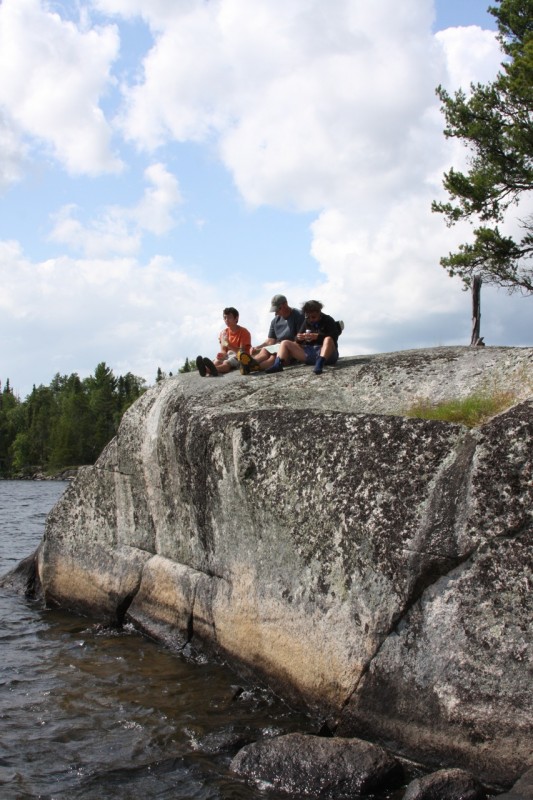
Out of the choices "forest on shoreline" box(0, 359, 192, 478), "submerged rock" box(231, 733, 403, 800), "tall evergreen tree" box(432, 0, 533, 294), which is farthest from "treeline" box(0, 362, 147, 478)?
"submerged rock" box(231, 733, 403, 800)

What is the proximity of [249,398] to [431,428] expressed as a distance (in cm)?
379

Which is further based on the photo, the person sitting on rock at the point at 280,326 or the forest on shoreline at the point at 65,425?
the forest on shoreline at the point at 65,425

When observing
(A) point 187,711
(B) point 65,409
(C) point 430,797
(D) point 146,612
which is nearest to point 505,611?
(C) point 430,797

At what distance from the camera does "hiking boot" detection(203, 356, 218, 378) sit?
478 inches

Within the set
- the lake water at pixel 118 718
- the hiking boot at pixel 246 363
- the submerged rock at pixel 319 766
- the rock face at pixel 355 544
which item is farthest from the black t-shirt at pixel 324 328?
the submerged rock at pixel 319 766

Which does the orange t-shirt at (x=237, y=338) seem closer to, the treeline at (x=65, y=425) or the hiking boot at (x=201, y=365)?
the hiking boot at (x=201, y=365)

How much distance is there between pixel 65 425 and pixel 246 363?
293ft

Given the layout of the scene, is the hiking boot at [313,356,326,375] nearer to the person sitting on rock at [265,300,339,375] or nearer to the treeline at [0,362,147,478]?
the person sitting on rock at [265,300,339,375]

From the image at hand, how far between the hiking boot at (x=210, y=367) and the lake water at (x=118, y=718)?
4.49 meters

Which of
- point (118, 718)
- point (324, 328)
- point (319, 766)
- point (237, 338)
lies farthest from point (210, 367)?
point (319, 766)

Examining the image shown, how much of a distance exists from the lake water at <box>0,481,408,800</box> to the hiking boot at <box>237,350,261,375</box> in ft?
15.0

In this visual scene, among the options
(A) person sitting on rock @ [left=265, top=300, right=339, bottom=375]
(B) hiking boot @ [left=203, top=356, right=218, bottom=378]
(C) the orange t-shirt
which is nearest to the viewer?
(A) person sitting on rock @ [left=265, top=300, right=339, bottom=375]

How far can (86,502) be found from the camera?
12.8 meters

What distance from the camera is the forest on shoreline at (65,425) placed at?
9662 cm
